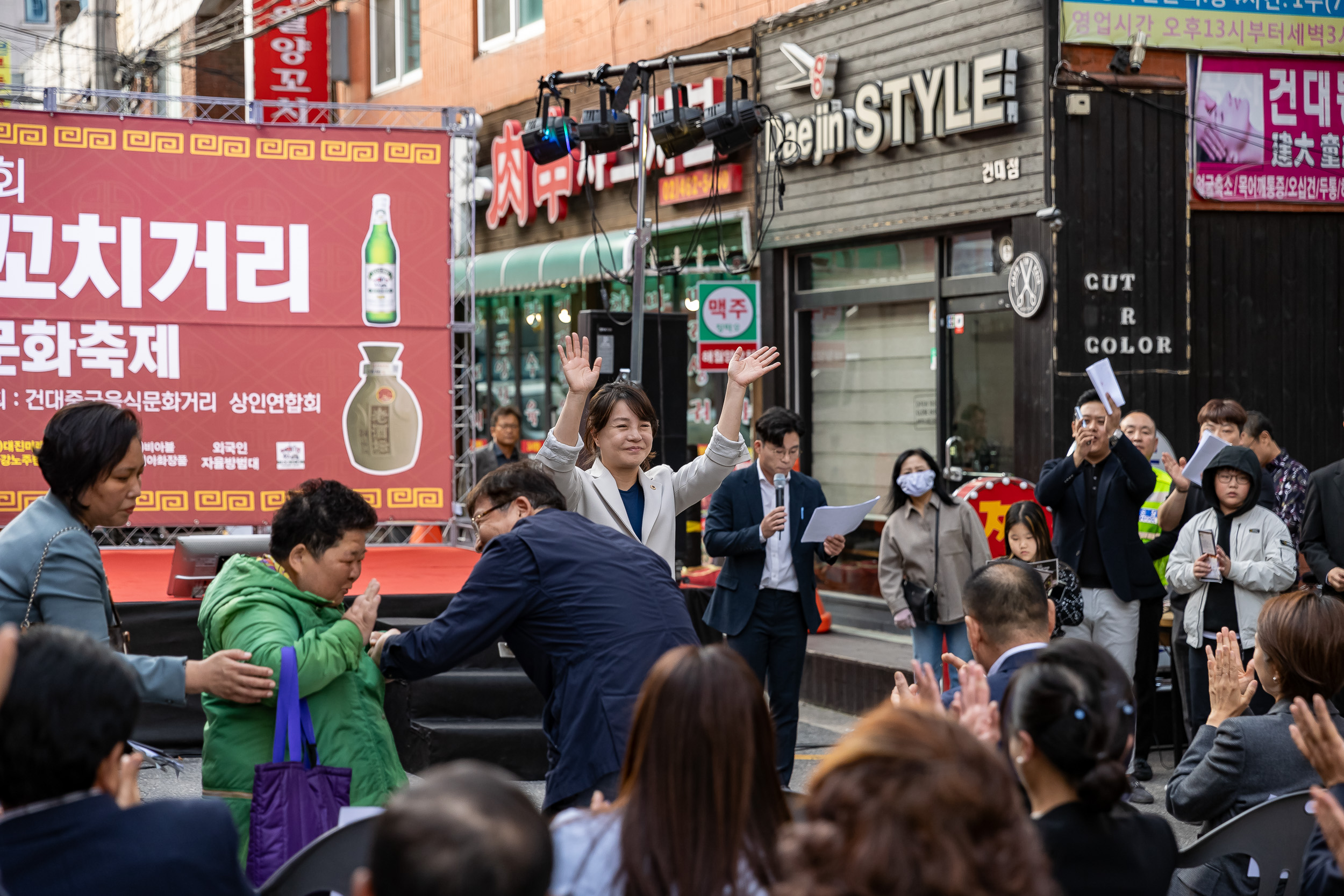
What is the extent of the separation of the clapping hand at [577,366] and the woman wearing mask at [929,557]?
102 inches

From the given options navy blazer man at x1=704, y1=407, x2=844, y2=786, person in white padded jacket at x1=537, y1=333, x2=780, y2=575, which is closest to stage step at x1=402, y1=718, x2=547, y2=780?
navy blazer man at x1=704, y1=407, x2=844, y2=786

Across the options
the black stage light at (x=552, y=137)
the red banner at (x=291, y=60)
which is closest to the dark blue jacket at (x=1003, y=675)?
the black stage light at (x=552, y=137)

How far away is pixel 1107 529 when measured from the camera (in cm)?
738

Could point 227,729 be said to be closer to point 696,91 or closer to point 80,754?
point 80,754

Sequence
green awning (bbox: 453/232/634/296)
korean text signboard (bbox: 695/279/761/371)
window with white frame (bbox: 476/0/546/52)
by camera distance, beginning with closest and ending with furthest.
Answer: korean text signboard (bbox: 695/279/761/371)
green awning (bbox: 453/232/634/296)
window with white frame (bbox: 476/0/546/52)

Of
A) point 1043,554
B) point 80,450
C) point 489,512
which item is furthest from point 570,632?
point 1043,554

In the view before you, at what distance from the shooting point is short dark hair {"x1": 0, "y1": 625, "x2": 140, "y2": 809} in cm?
227

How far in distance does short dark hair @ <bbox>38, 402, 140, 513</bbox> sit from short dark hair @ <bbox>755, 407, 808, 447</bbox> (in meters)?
4.03

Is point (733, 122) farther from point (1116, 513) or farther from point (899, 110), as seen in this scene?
point (1116, 513)

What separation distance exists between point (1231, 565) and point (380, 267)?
6.20m

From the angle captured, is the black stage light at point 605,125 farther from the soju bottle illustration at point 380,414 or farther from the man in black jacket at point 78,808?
the man in black jacket at point 78,808

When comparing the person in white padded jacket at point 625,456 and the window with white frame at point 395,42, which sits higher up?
the window with white frame at point 395,42

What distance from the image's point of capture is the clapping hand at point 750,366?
5.85 metres

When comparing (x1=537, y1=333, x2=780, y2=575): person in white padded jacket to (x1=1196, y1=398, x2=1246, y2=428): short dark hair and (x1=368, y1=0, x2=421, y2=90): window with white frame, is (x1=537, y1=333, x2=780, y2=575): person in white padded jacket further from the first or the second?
(x1=368, y1=0, x2=421, y2=90): window with white frame
